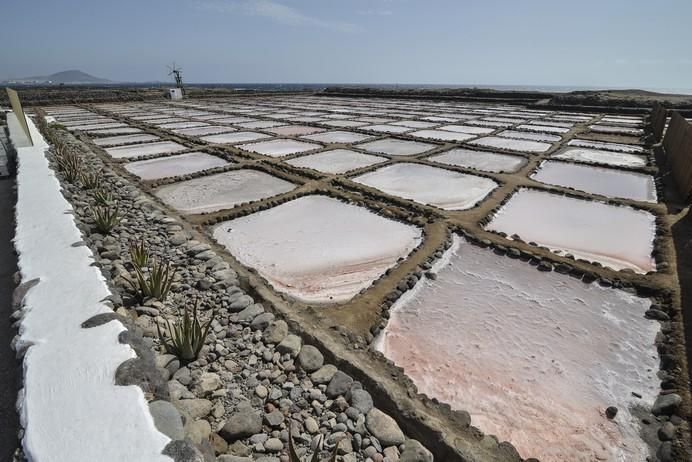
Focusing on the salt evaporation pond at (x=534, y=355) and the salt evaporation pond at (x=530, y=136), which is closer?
the salt evaporation pond at (x=534, y=355)

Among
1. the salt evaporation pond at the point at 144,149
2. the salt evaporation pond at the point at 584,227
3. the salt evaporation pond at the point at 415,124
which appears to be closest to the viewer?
the salt evaporation pond at the point at 584,227

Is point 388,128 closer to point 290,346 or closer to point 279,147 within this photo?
point 279,147

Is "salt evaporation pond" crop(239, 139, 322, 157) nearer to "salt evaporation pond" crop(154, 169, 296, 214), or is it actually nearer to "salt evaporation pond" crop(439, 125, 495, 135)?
"salt evaporation pond" crop(154, 169, 296, 214)

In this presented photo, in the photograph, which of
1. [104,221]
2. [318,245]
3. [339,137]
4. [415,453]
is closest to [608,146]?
[339,137]

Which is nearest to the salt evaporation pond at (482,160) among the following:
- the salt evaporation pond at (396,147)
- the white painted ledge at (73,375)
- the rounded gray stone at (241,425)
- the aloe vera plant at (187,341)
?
the salt evaporation pond at (396,147)

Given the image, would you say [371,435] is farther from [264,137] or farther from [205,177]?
[264,137]

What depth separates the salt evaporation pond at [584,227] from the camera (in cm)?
452

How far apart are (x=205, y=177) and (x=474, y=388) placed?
677cm

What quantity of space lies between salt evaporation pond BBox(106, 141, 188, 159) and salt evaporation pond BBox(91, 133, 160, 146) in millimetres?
642

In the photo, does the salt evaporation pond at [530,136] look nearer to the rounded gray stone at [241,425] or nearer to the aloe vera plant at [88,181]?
the aloe vera plant at [88,181]

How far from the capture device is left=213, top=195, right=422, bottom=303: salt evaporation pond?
152 inches

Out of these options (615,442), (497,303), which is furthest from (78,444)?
(497,303)

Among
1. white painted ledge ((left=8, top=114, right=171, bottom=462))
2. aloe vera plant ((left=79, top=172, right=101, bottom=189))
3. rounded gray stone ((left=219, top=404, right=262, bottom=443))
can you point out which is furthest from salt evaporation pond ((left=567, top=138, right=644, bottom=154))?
white painted ledge ((left=8, top=114, right=171, bottom=462))

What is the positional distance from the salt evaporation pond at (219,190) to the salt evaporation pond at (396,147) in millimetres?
3923
